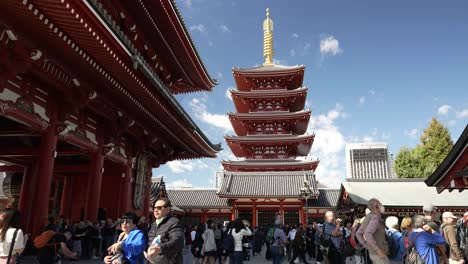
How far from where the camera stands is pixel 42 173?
839 cm

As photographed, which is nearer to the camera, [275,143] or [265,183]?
[265,183]

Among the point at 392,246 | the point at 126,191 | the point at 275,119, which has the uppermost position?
the point at 275,119

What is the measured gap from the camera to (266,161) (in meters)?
30.9

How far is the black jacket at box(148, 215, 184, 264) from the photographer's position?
3830 millimetres

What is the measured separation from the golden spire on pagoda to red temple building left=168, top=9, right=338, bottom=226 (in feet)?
0.57

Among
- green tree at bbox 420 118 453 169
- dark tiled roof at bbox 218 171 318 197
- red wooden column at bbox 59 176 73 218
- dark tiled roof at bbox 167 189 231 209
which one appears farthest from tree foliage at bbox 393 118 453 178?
red wooden column at bbox 59 176 73 218

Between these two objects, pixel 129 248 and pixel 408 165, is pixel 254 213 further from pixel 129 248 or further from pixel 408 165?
pixel 129 248

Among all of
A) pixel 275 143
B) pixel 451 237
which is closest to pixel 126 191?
pixel 451 237

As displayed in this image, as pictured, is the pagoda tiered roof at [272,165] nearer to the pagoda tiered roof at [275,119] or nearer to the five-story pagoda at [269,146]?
the five-story pagoda at [269,146]

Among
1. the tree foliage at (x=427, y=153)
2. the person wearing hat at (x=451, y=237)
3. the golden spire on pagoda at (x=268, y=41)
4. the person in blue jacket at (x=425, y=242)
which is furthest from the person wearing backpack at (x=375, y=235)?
the golden spire on pagoda at (x=268, y=41)

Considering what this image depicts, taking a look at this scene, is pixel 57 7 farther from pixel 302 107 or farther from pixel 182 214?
pixel 302 107

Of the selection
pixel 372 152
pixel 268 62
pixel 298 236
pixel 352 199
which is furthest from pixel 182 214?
pixel 372 152

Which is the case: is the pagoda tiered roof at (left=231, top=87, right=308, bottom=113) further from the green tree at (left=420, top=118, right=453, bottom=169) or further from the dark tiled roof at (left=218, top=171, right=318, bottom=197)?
the green tree at (left=420, top=118, right=453, bottom=169)

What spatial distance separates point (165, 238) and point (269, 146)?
93.6ft
